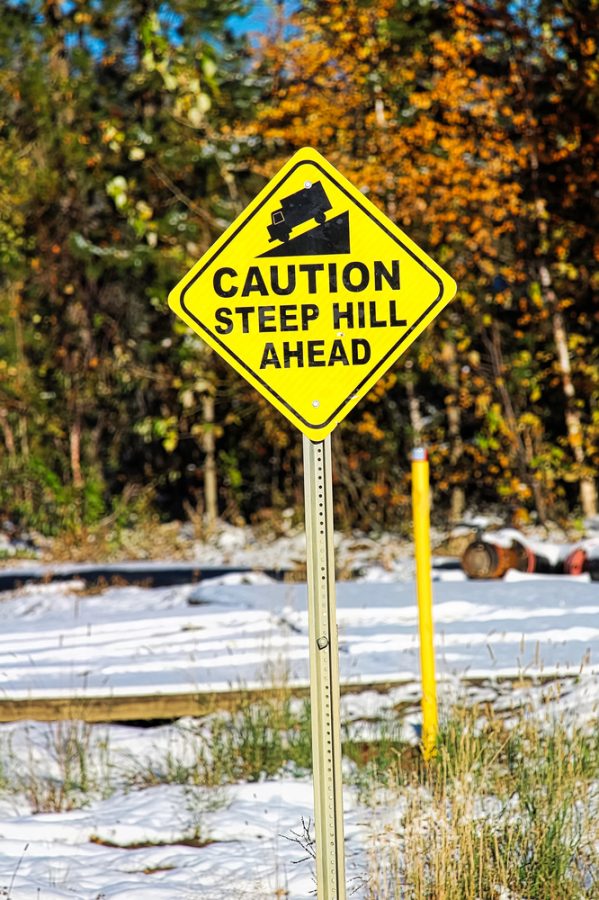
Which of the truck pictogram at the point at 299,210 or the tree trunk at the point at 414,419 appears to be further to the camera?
the tree trunk at the point at 414,419

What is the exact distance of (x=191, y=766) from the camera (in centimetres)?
545

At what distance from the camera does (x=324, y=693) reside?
3.18 m

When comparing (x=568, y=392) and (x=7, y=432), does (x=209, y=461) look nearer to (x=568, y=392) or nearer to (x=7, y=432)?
(x=7, y=432)

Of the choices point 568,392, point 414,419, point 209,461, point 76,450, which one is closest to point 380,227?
point 568,392

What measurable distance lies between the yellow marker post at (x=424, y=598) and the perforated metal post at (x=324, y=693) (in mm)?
1960

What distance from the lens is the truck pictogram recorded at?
3283mm

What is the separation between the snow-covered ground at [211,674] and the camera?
4375 mm

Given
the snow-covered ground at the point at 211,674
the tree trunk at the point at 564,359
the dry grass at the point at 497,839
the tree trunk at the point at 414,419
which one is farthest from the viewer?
the tree trunk at the point at 414,419

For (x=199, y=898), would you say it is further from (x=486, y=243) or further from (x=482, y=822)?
(x=486, y=243)

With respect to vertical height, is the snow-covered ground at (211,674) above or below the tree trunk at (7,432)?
below

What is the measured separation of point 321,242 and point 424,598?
2.46 m

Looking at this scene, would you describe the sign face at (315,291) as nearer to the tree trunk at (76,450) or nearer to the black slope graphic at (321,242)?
the black slope graphic at (321,242)

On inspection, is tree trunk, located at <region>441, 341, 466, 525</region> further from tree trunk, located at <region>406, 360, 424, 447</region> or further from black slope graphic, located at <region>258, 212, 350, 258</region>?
black slope graphic, located at <region>258, 212, 350, 258</region>

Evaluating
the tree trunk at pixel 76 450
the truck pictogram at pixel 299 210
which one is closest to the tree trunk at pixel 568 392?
the tree trunk at pixel 76 450
